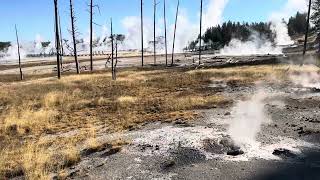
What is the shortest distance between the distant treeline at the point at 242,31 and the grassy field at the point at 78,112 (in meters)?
96.2

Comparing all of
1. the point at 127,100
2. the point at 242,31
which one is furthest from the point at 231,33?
the point at 127,100

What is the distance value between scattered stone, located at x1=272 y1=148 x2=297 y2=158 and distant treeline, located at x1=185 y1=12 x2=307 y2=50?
118 meters

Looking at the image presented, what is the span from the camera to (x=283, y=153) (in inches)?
565

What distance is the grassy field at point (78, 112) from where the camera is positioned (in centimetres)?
1455

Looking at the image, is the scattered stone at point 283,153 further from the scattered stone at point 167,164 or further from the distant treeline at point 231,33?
the distant treeline at point 231,33

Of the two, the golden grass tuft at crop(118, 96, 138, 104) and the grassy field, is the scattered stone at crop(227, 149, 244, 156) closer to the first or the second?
the grassy field

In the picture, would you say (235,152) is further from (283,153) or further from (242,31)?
(242,31)

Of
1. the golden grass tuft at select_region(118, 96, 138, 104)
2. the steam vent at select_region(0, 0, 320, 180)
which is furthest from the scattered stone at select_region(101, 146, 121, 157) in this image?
the golden grass tuft at select_region(118, 96, 138, 104)

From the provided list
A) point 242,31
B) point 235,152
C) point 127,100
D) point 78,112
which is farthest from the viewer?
point 242,31

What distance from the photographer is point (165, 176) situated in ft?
41.6

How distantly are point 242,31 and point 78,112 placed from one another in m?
122

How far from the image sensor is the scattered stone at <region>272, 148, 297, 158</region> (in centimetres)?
1412

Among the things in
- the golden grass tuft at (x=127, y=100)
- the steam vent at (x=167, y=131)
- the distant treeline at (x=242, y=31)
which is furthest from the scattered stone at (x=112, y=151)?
the distant treeline at (x=242, y=31)

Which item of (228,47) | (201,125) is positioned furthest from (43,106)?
(228,47)
